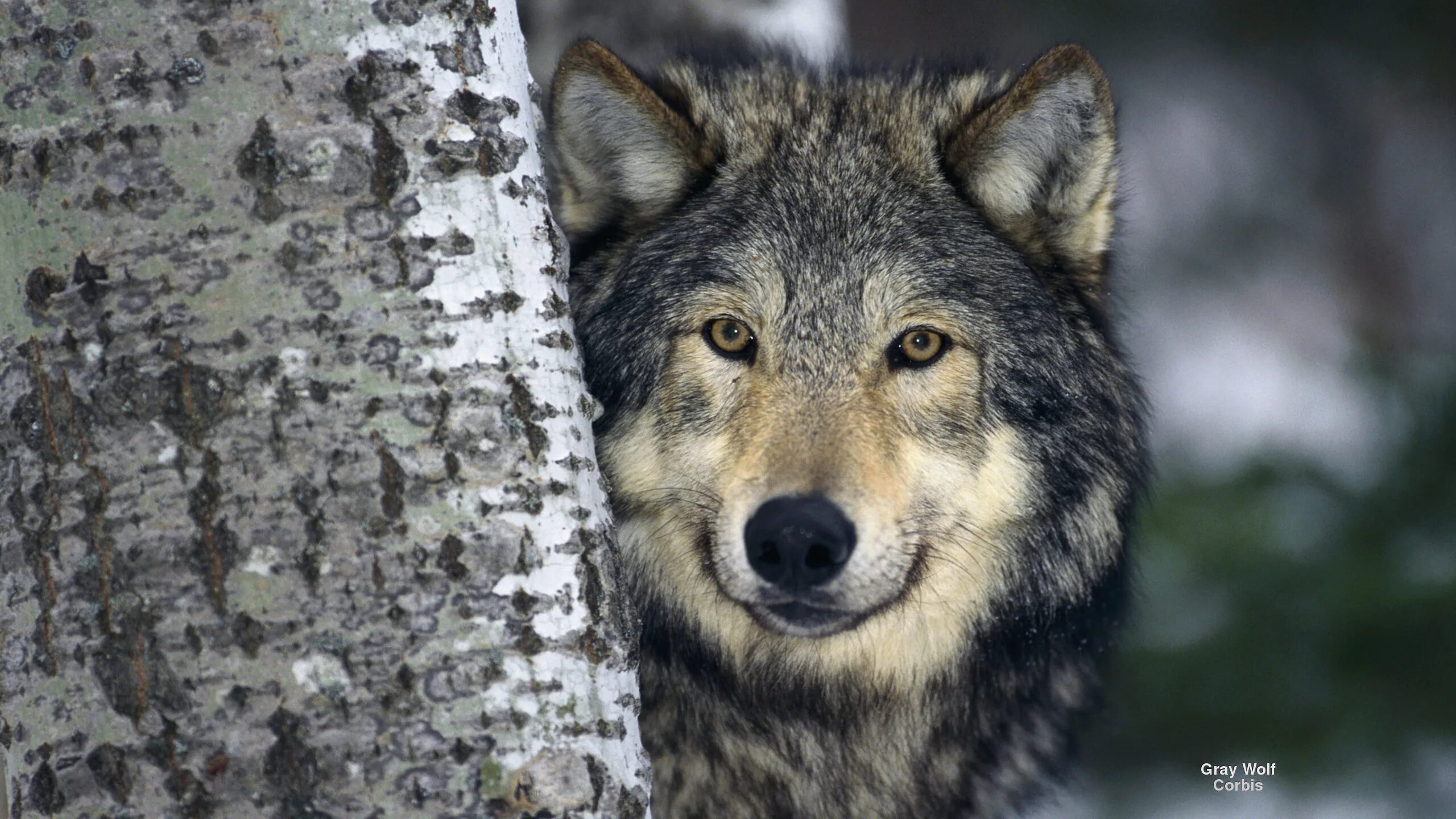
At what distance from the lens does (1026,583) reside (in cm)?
297

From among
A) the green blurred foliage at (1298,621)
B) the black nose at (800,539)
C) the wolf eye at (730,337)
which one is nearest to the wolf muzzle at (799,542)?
the black nose at (800,539)

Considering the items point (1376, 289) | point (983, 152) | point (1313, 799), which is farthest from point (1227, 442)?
point (983, 152)

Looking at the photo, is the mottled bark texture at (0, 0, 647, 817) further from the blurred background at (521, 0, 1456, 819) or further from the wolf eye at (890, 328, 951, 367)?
the blurred background at (521, 0, 1456, 819)

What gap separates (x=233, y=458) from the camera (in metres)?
1.57

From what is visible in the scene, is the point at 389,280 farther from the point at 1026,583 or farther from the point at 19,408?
the point at 1026,583

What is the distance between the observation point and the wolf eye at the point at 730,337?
2758 mm

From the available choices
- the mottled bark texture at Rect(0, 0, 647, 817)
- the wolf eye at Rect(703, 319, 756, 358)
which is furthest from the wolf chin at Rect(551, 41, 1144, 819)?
the mottled bark texture at Rect(0, 0, 647, 817)

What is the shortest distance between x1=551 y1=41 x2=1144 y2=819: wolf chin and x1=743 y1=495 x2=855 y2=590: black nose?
6 cm

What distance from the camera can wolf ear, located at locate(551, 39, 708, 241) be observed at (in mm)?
2615

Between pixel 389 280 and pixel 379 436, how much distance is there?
0.74 feet

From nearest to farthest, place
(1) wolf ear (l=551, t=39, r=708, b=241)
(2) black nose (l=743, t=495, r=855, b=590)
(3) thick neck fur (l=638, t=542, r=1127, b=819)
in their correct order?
(2) black nose (l=743, t=495, r=855, b=590), (1) wolf ear (l=551, t=39, r=708, b=241), (3) thick neck fur (l=638, t=542, r=1127, b=819)

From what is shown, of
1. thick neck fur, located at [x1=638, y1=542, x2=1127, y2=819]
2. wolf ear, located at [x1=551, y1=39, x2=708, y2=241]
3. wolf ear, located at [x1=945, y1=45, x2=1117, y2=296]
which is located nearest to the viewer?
wolf ear, located at [x1=551, y1=39, x2=708, y2=241]

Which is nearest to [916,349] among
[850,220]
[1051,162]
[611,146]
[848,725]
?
[850,220]

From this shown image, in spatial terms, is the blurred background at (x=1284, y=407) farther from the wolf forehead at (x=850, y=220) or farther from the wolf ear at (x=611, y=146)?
the wolf ear at (x=611, y=146)
